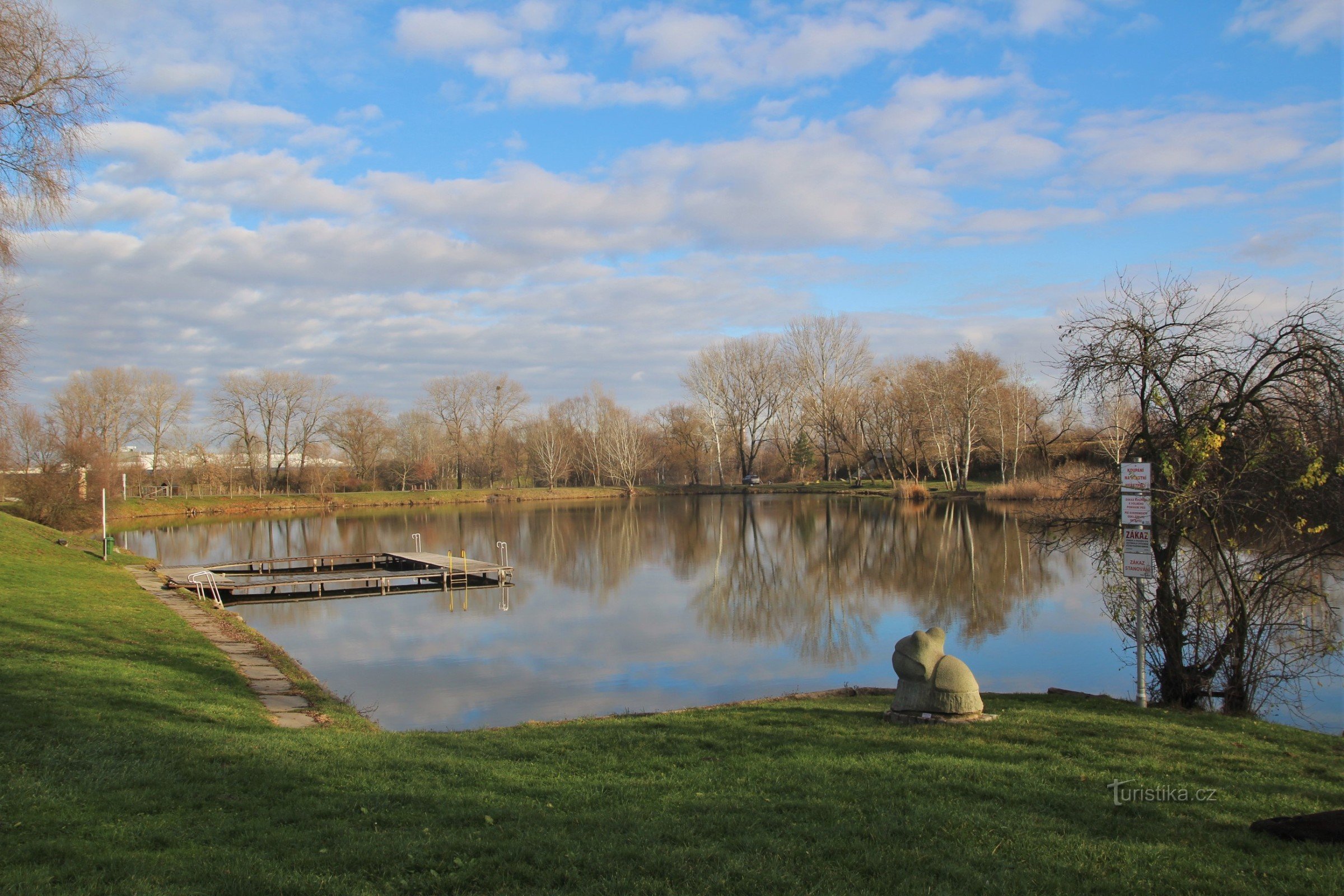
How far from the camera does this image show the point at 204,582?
21047 mm

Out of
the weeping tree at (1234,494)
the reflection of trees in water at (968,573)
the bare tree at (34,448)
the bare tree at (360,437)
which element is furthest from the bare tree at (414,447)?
the weeping tree at (1234,494)

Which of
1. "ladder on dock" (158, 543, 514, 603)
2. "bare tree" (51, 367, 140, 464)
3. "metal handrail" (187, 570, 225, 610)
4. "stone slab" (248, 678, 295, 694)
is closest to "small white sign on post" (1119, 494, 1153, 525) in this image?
"stone slab" (248, 678, 295, 694)

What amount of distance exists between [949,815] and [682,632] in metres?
11.0

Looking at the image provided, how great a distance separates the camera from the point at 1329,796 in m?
5.19

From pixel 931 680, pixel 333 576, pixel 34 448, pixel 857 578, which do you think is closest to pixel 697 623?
pixel 857 578

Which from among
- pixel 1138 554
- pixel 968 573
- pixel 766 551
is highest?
pixel 1138 554

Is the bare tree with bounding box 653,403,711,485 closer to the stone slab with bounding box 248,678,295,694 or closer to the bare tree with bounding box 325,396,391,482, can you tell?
the bare tree with bounding box 325,396,391,482

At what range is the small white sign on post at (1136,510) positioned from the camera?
816 centimetres

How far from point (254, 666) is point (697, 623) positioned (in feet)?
26.7

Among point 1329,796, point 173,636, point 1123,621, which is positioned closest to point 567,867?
point 1329,796

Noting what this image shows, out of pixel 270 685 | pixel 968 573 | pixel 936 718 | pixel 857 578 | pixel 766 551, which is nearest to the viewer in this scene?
pixel 936 718

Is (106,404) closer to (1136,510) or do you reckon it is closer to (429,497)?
(429,497)

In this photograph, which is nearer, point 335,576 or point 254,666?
point 254,666

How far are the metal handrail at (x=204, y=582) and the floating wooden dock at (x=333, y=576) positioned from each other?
2cm
